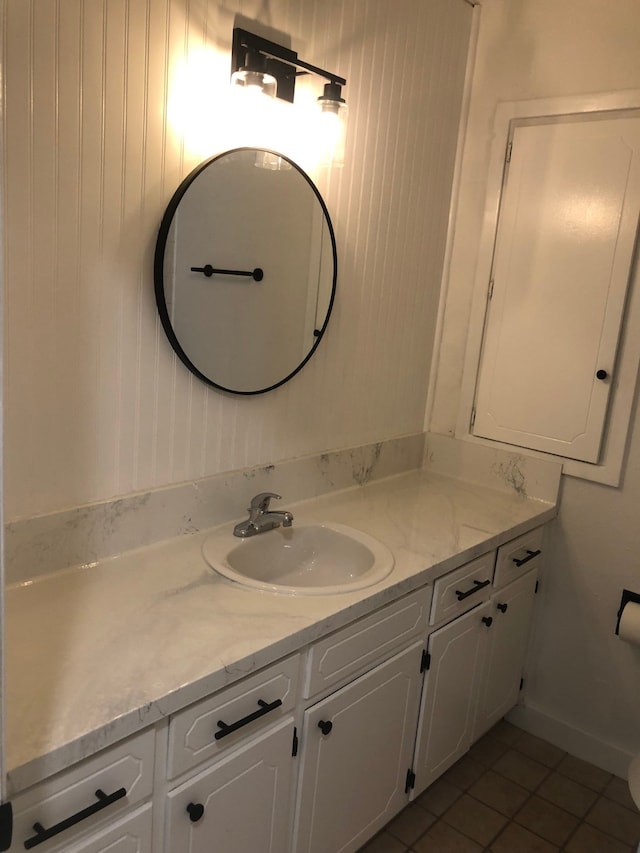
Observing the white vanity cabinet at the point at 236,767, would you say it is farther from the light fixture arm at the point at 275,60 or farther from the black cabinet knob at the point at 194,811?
the light fixture arm at the point at 275,60

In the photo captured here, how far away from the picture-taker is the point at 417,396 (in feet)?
8.42

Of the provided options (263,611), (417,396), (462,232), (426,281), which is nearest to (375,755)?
(263,611)

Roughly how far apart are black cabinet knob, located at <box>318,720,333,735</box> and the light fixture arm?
A: 1445 mm

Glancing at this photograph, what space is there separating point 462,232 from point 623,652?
57.9 inches

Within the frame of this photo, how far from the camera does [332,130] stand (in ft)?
6.17

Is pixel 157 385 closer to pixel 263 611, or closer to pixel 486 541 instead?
pixel 263 611

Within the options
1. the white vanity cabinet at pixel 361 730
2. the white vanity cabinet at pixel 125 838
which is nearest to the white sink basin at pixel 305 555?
the white vanity cabinet at pixel 361 730

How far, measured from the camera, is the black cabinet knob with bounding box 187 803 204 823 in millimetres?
1278

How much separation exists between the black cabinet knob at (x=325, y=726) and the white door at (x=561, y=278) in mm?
1209

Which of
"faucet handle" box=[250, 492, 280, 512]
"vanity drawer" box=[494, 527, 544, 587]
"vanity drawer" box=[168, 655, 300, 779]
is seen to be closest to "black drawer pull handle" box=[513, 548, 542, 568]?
"vanity drawer" box=[494, 527, 544, 587]

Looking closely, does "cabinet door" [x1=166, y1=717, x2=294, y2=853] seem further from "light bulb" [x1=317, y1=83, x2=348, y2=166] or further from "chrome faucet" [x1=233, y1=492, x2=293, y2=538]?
"light bulb" [x1=317, y1=83, x2=348, y2=166]

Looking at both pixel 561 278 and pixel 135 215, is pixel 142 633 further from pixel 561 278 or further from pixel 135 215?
pixel 561 278

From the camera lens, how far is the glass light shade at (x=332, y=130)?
1801mm

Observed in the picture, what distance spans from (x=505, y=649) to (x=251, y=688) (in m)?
1.23
